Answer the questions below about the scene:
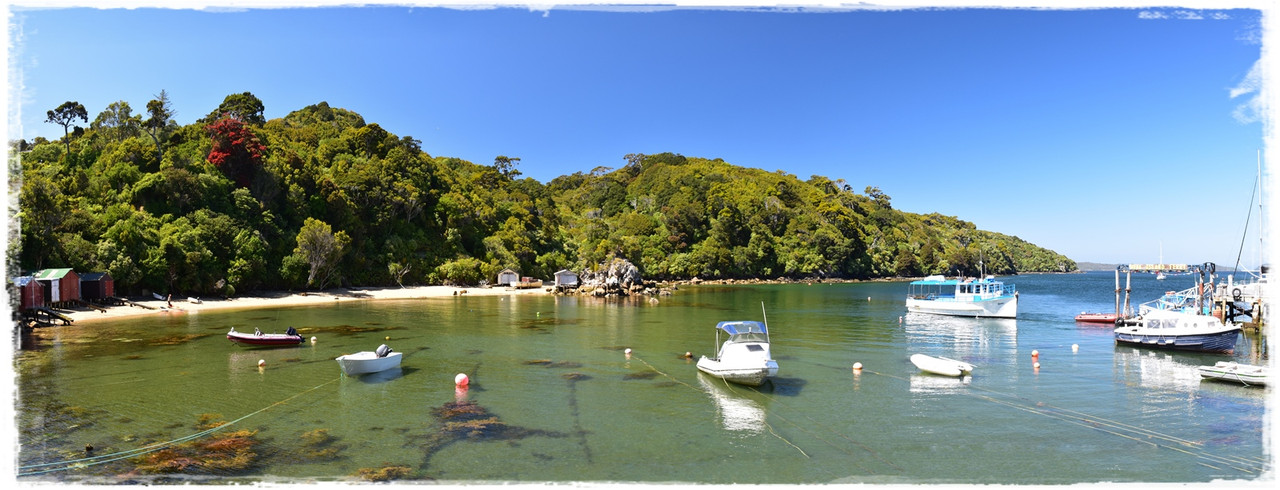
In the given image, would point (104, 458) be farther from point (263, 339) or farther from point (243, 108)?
point (243, 108)

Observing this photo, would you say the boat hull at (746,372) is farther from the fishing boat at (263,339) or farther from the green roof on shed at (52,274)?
the green roof on shed at (52,274)

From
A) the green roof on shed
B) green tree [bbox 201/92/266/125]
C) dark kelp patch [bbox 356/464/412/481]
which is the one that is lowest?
dark kelp patch [bbox 356/464/412/481]

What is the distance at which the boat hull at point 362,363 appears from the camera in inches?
918

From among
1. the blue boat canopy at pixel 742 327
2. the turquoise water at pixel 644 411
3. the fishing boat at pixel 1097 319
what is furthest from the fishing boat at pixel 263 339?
the fishing boat at pixel 1097 319

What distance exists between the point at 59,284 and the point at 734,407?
51.8 meters

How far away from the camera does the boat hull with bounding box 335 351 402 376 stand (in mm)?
23328

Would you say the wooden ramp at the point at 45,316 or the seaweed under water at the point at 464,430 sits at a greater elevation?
the wooden ramp at the point at 45,316

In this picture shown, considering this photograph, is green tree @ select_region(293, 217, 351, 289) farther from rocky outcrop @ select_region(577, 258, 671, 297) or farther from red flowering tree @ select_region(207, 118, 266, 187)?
rocky outcrop @ select_region(577, 258, 671, 297)

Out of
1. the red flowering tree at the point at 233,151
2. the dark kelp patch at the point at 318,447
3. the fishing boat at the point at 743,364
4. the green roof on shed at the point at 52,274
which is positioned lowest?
the dark kelp patch at the point at 318,447

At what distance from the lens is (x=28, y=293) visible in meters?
36.2

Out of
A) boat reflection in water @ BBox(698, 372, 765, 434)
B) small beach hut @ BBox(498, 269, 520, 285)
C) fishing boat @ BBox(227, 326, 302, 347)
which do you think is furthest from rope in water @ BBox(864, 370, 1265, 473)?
small beach hut @ BBox(498, 269, 520, 285)

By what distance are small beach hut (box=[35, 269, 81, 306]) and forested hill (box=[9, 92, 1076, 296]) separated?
→ 1880mm

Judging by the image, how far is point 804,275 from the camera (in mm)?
131750

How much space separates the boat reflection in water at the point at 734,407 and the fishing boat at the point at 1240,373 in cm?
1941
